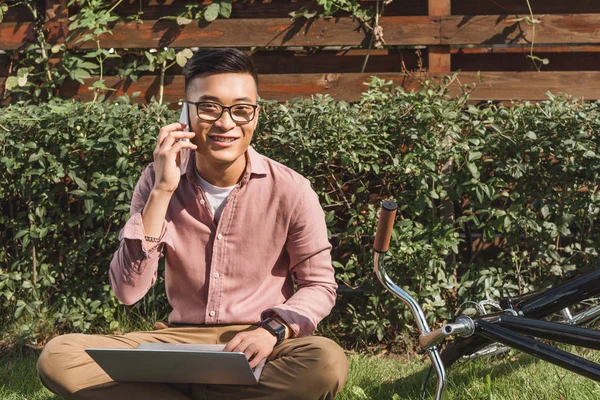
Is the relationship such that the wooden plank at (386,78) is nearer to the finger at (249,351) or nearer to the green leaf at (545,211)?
the green leaf at (545,211)

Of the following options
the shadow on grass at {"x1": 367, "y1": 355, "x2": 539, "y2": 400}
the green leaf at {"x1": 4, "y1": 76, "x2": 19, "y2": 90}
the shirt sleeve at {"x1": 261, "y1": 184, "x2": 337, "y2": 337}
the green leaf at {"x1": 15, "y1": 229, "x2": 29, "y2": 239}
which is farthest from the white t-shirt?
the green leaf at {"x1": 4, "y1": 76, "x2": 19, "y2": 90}

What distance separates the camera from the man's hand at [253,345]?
3.01m

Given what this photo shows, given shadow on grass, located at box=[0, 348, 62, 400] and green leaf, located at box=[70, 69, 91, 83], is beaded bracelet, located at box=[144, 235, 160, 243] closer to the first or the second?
shadow on grass, located at box=[0, 348, 62, 400]

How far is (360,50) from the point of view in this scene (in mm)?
6012

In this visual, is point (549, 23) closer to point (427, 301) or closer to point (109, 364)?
point (427, 301)

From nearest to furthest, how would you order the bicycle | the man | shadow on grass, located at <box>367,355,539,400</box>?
the bicycle
the man
shadow on grass, located at <box>367,355,539,400</box>

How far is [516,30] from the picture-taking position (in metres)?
5.72

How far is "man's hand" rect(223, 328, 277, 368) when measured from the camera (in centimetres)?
301

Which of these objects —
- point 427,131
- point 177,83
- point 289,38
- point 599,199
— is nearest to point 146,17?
point 177,83

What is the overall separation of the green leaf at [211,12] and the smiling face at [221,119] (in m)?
2.60

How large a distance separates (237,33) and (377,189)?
166 cm

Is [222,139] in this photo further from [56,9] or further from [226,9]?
[56,9]

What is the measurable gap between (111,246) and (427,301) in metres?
1.79

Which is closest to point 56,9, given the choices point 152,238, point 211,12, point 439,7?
point 211,12
